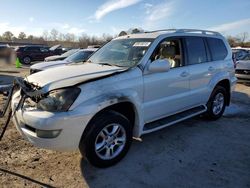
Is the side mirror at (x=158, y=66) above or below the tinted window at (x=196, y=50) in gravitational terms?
below

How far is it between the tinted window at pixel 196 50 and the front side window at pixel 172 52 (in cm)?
23

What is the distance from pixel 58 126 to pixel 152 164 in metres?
1.58

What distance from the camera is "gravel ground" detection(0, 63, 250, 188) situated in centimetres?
346

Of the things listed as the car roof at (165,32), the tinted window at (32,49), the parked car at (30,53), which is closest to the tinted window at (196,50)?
the car roof at (165,32)

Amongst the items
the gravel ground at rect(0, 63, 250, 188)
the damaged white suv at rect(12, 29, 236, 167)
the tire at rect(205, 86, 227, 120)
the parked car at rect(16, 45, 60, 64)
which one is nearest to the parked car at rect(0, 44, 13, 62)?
the damaged white suv at rect(12, 29, 236, 167)

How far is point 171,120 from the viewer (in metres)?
4.70

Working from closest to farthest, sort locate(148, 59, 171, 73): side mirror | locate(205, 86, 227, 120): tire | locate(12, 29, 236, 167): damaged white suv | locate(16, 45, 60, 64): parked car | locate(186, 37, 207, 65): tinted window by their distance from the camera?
locate(12, 29, 236, 167): damaged white suv, locate(148, 59, 171, 73): side mirror, locate(186, 37, 207, 65): tinted window, locate(205, 86, 227, 120): tire, locate(16, 45, 60, 64): parked car

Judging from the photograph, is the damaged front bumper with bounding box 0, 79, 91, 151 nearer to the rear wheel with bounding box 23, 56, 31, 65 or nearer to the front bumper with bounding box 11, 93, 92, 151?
the front bumper with bounding box 11, 93, 92, 151

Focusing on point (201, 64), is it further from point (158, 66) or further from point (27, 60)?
point (27, 60)

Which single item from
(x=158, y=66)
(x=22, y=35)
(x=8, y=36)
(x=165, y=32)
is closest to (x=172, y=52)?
(x=165, y=32)

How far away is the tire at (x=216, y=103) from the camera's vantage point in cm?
591

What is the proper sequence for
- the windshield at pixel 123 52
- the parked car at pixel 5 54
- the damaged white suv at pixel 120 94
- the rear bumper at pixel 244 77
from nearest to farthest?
1. the damaged white suv at pixel 120 94
2. the windshield at pixel 123 52
3. the parked car at pixel 5 54
4. the rear bumper at pixel 244 77

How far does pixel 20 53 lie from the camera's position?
78.8 ft

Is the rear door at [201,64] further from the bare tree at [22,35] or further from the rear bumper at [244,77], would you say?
the bare tree at [22,35]
